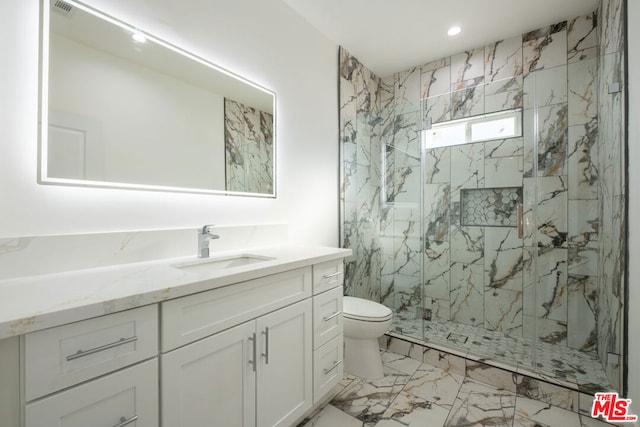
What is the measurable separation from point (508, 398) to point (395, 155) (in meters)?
2.12

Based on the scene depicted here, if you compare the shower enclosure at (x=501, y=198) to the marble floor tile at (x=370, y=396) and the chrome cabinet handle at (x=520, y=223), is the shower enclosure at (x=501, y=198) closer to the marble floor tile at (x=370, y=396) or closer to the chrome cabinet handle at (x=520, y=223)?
the chrome cabinet handle at (x=520, y=223)

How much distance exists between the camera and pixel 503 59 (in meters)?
2.48

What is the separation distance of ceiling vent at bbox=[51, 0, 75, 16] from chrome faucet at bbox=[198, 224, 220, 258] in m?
1.02

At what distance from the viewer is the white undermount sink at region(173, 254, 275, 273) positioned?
4.49 ft

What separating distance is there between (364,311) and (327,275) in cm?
59

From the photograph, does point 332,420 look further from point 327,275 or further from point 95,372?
point 95,372

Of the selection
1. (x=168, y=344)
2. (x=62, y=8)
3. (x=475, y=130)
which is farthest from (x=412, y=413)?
(x=62, y=8)

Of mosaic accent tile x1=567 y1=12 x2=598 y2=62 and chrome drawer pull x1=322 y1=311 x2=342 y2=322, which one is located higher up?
mosaic accent tile x1=567 y1=12 x2=598 y2=62

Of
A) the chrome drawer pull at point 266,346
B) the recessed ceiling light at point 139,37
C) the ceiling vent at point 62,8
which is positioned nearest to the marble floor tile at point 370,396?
the chrome drawer pull at point 266,346

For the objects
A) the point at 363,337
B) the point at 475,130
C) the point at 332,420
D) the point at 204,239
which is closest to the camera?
the point at 204,239

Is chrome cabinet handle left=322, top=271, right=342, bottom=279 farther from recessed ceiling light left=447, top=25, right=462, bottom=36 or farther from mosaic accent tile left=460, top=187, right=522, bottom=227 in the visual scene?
recessed ceiling light left=447, top=25, right=462, bottom=36

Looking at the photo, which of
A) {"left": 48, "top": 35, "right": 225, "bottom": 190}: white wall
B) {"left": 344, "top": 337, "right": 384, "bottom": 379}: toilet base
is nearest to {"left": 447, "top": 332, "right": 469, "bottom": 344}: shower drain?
{"left": 344, "top": 337, "right": 384, "bottom": 379}: toilet base

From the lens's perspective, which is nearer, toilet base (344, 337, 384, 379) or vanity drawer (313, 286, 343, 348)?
vanity drawer (313, 286, 343, 348)

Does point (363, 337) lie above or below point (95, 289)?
below
